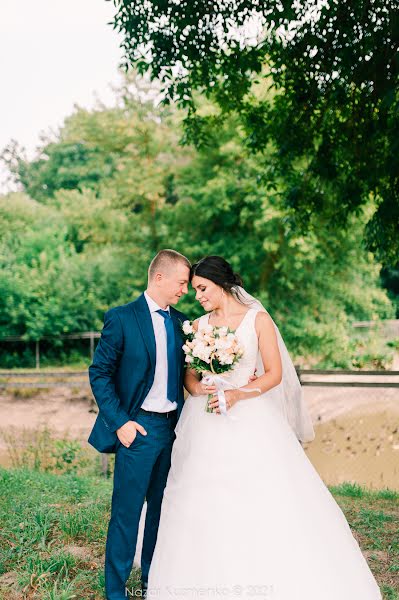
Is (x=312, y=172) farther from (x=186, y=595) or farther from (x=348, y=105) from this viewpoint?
(x=186, y=595)

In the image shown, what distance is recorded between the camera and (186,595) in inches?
139

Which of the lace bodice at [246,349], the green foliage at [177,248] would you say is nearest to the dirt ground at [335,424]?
the green foliage at [177,248]

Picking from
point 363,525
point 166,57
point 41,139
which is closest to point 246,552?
point 363,525

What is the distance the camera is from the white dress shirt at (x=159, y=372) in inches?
149

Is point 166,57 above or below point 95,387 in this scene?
above

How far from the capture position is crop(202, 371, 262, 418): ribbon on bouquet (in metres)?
3.78

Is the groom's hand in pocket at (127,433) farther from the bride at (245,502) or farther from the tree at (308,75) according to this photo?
the tree at (308,75)

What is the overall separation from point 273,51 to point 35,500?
5636 millimetres

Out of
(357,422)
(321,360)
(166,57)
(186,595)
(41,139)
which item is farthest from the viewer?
(41,139)

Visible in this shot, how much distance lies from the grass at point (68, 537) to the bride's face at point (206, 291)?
73.2 inches

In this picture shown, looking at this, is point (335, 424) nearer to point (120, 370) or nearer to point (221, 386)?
point (221, 386)

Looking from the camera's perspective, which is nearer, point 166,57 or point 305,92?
point 166,57

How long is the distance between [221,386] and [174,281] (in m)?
0.68

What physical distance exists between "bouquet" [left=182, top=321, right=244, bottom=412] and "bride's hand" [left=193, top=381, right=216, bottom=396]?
1.5 inches
